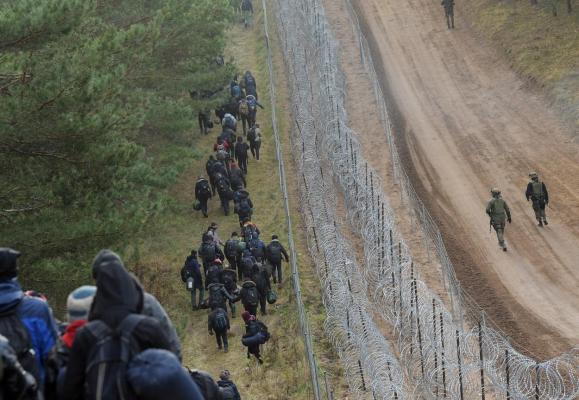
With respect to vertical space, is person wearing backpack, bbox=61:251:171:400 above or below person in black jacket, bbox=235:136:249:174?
above

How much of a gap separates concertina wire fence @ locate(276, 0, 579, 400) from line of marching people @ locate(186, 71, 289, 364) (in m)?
1.45

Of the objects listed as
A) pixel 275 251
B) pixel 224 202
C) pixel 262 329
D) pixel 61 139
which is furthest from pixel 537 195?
pixel 61 139

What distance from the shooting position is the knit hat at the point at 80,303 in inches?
264

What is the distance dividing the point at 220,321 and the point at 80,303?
14.5m

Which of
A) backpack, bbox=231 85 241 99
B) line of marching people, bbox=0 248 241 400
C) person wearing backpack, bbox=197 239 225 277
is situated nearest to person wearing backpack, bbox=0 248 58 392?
line of marching people, bbox=0 248 241 400

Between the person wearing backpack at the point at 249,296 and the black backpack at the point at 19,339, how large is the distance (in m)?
14.3

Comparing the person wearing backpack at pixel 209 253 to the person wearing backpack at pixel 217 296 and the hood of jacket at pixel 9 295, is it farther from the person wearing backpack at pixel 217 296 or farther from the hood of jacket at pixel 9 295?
the hood of jacket at pixel 9 295

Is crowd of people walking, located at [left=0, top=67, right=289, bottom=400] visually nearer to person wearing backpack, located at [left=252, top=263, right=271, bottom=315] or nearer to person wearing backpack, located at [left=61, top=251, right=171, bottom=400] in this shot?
person wearing backpack, located at [left=61, top=251, right=171, bottom=400]

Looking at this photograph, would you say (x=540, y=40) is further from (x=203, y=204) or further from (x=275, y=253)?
(x=275, y=253)

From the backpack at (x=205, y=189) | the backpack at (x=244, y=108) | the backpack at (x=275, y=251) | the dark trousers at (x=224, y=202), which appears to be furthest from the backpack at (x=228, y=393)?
the backpack at (x=244, y=108)

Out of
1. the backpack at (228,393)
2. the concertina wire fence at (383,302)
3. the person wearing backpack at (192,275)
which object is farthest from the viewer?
the person wearing backpack at (192,275)

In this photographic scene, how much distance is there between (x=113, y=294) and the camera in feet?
20.2

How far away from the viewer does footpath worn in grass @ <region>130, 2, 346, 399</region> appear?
2048 centimetres

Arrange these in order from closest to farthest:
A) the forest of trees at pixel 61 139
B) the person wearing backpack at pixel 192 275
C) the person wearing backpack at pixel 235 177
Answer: the forest of trees at pixel 61 139, the person wearing backpack at pixel 192 275, the person wearing backpack at pixel 235 177
